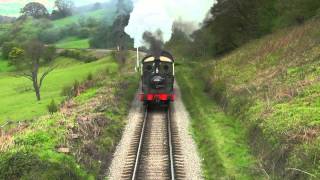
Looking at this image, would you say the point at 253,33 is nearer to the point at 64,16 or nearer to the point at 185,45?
the point at 185,45

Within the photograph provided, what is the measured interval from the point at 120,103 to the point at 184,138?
1050 cm

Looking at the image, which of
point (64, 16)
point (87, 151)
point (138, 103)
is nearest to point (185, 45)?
point (138, 103)

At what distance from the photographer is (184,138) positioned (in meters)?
27.3

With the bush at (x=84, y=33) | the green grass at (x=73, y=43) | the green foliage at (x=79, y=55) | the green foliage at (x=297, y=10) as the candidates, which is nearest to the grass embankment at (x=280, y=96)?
the green foliage at (x=297, y=10)

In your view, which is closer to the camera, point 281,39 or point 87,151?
point 87,151

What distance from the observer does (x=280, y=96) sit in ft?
92.1

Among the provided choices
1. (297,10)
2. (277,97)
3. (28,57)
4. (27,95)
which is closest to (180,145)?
(277,97)

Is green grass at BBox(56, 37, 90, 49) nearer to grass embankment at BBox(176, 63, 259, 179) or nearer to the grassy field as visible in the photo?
the grassy field

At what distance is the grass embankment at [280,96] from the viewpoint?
1931 cm

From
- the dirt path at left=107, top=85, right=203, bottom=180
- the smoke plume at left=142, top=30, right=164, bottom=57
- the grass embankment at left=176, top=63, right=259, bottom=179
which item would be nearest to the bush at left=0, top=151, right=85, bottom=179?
the dirt path at left=107, top=85, right=203, bottom=180

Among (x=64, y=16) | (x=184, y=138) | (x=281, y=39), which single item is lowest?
(x=184, y=138)

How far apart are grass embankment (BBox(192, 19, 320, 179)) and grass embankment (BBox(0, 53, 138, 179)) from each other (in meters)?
7.49

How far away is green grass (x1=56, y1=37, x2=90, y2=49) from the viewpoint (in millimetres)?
139250

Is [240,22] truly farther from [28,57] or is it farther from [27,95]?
[28,57]
